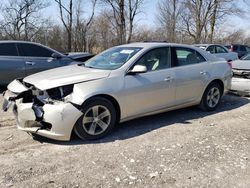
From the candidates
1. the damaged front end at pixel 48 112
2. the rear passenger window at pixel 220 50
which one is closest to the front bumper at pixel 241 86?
the damaged front end at pixel 48 112

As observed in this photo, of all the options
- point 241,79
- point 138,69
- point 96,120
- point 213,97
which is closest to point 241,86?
point 241,79

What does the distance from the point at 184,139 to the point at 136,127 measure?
907 mm

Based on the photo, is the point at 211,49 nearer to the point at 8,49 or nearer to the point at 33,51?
the point at 33,51

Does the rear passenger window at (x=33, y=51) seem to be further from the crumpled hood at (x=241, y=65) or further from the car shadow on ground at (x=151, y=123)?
the crumpled hood at (x=241, y=65)

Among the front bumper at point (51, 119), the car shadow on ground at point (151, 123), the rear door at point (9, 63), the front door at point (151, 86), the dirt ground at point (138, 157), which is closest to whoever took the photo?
the dirt ground at point (138, 157)

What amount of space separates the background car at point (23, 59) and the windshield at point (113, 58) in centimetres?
324

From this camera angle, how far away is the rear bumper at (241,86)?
704cm

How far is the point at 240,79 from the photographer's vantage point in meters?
7.24

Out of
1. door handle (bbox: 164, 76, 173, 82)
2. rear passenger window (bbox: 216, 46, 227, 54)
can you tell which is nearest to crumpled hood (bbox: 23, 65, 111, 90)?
door handle (bbox: 164, 76, 173, 82)

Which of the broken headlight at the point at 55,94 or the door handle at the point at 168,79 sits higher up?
the door handle at the point at 168,79

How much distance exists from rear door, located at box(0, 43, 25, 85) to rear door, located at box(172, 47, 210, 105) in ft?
15.1

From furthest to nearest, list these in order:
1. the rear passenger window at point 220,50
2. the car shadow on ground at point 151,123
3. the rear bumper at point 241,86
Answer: the rear passenger window at point 220,50, the rear bumper at point 241,86, the car shadow on ground at point 151,123

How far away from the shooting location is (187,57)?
5.52 meters

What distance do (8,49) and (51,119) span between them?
480 centimetres
